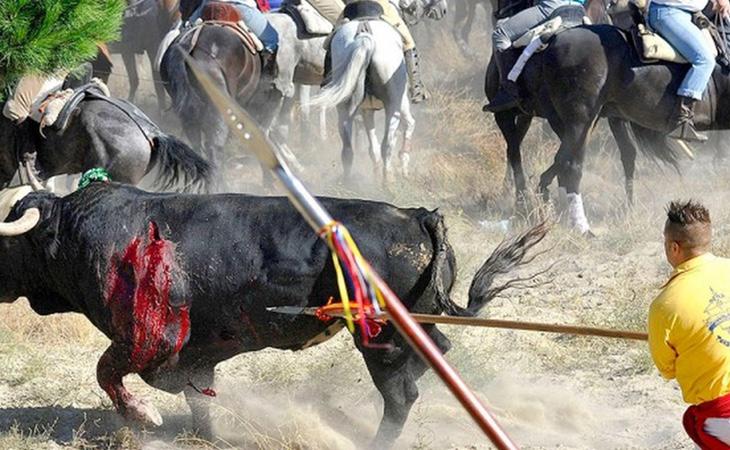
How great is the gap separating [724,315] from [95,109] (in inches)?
236

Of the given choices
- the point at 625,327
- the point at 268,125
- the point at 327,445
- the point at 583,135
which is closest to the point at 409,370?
the point at 327,445

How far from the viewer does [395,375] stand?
6082mm

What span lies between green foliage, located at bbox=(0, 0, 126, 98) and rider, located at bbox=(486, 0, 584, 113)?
23.2ft

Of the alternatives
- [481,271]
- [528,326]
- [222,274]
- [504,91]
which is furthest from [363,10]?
[528,326]

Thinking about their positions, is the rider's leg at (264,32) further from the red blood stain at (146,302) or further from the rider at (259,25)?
the red blood stain at (146,302)

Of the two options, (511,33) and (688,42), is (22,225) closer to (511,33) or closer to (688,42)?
(688,42)

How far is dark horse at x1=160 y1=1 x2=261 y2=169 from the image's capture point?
12523 millimetres

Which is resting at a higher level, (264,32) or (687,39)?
(687,39)

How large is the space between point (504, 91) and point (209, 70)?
2741 millimetres

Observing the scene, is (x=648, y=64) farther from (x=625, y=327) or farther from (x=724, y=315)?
(x=724, y=315)

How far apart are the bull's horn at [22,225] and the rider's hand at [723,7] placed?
691 cm

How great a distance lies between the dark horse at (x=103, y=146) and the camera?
29.5ft

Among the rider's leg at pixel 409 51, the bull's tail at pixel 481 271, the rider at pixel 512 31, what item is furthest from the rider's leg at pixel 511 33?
the bull's tail at pixel 481 271

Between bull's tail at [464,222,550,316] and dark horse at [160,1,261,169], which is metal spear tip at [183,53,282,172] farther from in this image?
dark horse at [160,1,261,169]
